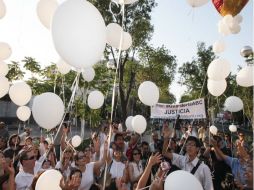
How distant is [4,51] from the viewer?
5293 millimetres

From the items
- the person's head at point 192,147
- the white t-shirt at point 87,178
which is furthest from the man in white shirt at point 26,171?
the person's head at point 192,147

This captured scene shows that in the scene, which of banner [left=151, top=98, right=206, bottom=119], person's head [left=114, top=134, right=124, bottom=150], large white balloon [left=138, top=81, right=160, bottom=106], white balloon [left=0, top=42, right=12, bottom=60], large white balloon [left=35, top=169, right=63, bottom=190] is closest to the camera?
large white balloon [left=35, top=169, right=63, bottom=190]

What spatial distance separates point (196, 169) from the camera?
361cm

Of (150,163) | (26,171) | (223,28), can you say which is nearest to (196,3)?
(223,28)

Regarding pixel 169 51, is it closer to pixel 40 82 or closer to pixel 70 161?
Answer: pixel 40 82

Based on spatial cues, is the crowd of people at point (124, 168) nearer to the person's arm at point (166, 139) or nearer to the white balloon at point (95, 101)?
the person's arm at point (166, 139)

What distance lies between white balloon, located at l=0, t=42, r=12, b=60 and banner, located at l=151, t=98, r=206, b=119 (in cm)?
489

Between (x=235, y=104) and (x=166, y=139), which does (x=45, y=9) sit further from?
(x=235, y=104)

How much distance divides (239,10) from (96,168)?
309 cm

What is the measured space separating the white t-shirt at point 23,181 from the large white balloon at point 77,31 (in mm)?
1893

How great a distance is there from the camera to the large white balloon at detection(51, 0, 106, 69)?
249 centimetres

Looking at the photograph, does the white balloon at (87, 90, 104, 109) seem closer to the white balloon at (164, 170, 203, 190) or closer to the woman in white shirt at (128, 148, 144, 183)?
the woman in white shirt at (128, 148, 144, 183)

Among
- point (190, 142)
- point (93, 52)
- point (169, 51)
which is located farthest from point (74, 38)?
point (169, 51)

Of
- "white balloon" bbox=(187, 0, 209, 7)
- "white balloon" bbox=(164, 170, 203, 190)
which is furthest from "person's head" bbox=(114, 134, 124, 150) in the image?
"white balloon" bbox=(187, 0, 209, 7)
